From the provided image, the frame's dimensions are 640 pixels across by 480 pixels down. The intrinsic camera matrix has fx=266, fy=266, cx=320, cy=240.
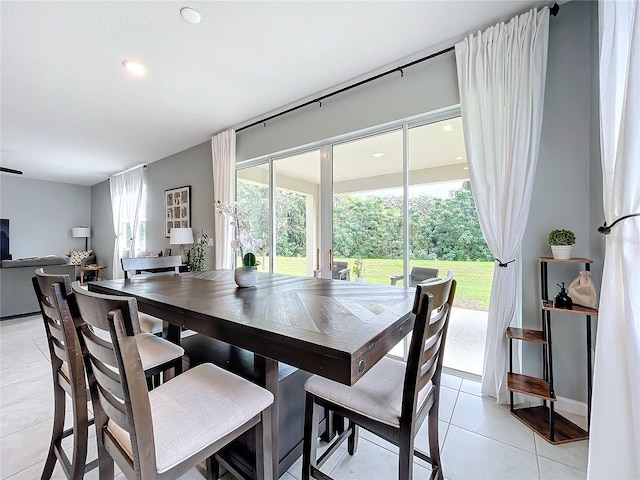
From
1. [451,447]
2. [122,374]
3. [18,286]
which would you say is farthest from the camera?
[18,286]

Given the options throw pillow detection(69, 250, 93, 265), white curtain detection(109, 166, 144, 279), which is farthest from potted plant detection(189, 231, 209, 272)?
throw pillow detection(69, 250, 93, 265)

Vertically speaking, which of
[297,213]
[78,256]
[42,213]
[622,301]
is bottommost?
[78,256]

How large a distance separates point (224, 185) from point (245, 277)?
2.53 metres

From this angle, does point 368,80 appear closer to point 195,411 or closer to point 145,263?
point 145,263

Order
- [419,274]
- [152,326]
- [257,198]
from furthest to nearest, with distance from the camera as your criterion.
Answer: [257,198]
[419,274]
[152,326]

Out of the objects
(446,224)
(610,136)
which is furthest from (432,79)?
(610,136)

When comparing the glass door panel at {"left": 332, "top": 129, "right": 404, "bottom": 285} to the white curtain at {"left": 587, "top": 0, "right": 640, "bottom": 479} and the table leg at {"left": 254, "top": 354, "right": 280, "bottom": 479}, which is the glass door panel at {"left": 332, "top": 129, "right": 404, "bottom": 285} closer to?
the white curtain at {"left": 587, "top": 0, "right": 640, "bottom": 479}

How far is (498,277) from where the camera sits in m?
1.95

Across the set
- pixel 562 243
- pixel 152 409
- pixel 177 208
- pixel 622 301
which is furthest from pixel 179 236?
pixel 622 301

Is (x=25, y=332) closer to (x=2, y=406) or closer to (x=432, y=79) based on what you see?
(x=2, y=406)

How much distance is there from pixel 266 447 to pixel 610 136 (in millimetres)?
2023

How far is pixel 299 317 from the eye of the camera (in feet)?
3.33

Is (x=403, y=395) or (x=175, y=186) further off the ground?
(x=175, y=186)

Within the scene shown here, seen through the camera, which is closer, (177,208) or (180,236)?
(180,236)
